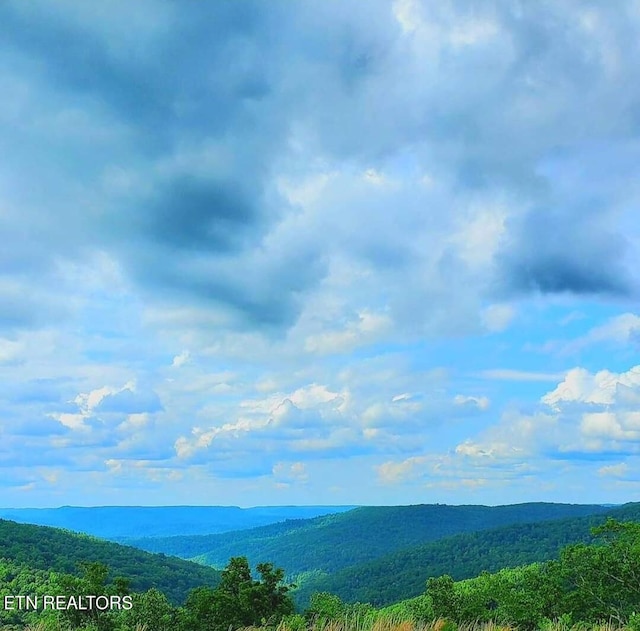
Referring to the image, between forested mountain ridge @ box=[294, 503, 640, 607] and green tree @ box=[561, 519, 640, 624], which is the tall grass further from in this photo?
forested mountain ridge @ box=[294, 503, 640, 607]

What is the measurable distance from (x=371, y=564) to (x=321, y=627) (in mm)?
201081

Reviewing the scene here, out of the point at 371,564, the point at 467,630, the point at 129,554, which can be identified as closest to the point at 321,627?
the point at 467,630

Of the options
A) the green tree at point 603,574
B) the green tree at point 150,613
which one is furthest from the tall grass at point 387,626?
the green tree at point 603,574

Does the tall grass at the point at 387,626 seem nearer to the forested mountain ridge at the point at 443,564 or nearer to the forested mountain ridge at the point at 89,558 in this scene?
the forested mountain ridge at the point at 89,558

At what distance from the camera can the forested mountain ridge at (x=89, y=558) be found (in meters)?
111

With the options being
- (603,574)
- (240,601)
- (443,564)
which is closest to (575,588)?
(603,574)

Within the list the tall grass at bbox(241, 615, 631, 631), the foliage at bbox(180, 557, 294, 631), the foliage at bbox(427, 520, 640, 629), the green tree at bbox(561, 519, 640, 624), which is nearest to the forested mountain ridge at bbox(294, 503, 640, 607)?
the green tree at bbox(561, 519, 640, 624)

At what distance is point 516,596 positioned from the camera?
33.4 metres

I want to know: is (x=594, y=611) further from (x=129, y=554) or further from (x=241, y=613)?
(x=129, y=554)

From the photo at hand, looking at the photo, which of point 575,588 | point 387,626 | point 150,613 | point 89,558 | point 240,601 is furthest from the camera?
point 89,558

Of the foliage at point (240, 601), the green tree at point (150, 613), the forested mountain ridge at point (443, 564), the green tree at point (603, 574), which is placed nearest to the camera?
the green tree at point (150, 613)

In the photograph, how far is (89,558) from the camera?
127 metres

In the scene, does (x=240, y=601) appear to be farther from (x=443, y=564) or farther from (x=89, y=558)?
(x=443, y=564)

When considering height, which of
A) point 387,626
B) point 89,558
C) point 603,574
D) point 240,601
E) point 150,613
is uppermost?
point 387,626
